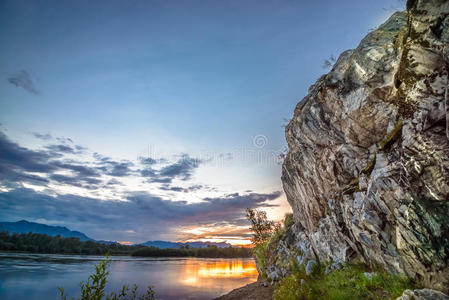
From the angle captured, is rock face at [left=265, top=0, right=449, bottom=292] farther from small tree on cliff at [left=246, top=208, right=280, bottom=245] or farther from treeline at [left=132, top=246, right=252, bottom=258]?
treeline at [left=132, top=246, right=252, bottom=258]

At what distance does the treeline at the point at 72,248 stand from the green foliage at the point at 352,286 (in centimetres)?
11111

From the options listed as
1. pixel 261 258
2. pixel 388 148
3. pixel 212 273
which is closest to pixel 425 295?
pixel 388 148

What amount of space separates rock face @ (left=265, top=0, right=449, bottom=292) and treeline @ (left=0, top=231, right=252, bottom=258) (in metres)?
114

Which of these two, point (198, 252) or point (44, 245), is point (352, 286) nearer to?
point (44, 245)

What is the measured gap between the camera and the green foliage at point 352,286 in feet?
28.3

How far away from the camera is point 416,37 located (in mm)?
8477

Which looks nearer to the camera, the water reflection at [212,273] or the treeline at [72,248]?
the water reflection at [212,273]

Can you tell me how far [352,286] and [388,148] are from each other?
281 inches

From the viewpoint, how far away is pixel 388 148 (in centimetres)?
970

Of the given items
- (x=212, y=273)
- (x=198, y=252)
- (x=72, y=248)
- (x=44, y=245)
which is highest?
(x=44, y=245)

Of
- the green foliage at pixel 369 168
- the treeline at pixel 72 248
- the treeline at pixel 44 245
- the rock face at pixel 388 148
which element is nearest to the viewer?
the rock face at pixel 388 148

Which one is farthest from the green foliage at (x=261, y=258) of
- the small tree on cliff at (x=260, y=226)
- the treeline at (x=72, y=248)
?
the treeline at (x=72, y=248)

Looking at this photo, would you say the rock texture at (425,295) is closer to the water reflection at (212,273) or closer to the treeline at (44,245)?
the water reflection at (212,273)

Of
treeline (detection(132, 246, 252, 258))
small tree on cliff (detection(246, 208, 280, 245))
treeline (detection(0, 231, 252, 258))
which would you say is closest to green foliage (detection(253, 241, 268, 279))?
small tree on cliff (detection(246, 208, 280, 245))
